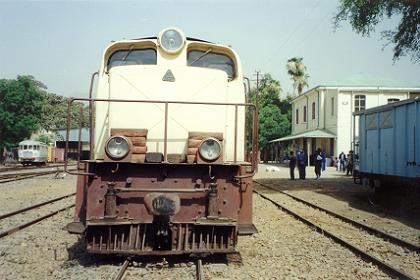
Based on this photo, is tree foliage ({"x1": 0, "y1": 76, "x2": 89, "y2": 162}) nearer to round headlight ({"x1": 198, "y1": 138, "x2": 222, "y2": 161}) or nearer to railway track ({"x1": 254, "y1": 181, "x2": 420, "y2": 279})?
railway track ({"x1": 254, "y1": 181, "x2": 420, "y2": 279})

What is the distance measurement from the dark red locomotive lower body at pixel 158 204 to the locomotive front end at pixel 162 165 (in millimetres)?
13

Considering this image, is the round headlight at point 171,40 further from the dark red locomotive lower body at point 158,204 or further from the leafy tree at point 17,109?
the leafy tree at point 17,109

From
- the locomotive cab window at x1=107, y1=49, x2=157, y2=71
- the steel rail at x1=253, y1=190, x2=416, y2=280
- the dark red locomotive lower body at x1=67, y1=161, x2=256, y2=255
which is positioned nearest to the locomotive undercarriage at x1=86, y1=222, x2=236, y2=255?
the dark red locomotive lower body at x1=67, y1=161, x2=256, y2=255

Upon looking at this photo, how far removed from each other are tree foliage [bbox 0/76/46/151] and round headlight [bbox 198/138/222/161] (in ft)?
154

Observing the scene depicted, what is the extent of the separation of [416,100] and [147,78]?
7756 millimetres

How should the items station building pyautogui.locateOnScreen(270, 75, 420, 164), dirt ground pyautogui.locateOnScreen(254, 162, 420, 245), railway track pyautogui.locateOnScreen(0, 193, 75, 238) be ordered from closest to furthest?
railway track pyautogui.locateOnScreen(0, 193, 75, 238) → dirt ground pyautogui.locateOnScreen(254, 162, 420, 245) → station building pyautogui.locateOnScreen(270, 75, 420, 164)

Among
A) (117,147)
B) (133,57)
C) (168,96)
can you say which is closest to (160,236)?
(117,147)

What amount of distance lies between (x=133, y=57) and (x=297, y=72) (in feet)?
168

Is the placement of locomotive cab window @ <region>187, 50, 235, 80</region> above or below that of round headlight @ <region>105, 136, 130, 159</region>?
above

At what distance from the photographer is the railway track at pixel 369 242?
20.4ft

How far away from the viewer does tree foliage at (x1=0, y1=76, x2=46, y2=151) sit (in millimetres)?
A: 48594

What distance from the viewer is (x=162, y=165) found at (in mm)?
5789

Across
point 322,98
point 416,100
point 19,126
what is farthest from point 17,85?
point 416,100

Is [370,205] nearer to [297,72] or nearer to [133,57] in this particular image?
[133,57]
